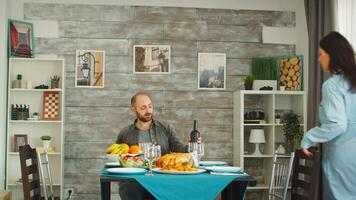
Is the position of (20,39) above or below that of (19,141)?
above

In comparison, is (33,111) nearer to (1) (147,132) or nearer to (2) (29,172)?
(1) (147,132)

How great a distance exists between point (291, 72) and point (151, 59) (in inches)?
63.7

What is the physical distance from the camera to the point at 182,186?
304 cm

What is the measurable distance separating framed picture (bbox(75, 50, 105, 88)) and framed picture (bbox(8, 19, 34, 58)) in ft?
1.78

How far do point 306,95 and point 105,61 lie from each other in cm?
232

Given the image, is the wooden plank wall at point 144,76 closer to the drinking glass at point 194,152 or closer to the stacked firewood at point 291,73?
the stacked firewood at point 291,73

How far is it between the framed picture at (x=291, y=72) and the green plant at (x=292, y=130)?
14.8 inches

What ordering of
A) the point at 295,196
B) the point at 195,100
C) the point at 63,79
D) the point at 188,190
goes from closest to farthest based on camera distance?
the point at 188,190
the point at 295,196
the point at 63,79
the point at 195,100

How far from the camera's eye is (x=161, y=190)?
3.05m

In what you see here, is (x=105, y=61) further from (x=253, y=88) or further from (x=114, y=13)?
(x=253, y=88)

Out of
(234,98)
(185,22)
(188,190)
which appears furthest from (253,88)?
(188,190)

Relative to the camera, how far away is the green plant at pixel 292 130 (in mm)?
5727

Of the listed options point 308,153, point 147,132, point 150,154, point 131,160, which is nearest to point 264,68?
point 147,132

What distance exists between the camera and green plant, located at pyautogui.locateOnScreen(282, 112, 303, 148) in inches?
225
